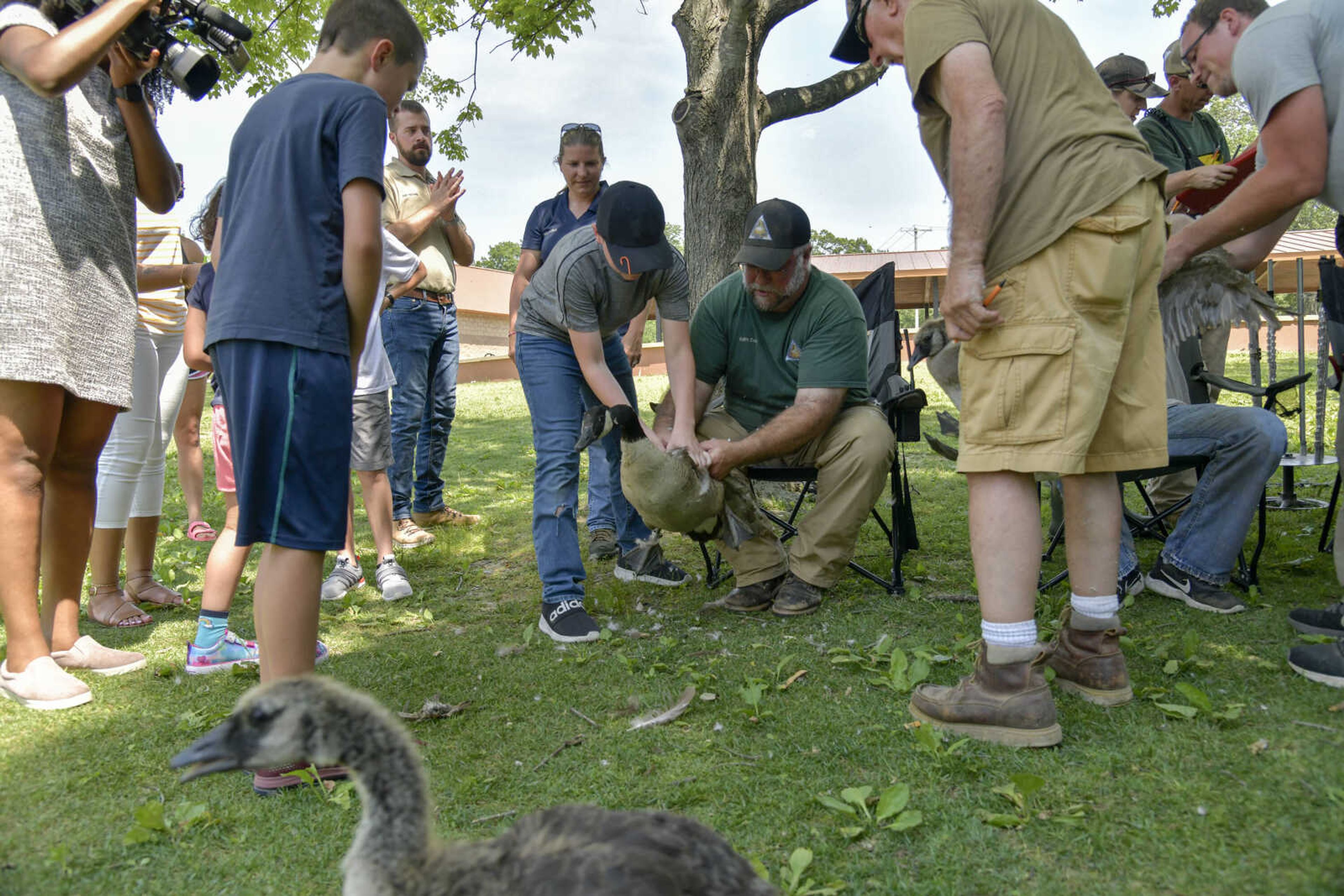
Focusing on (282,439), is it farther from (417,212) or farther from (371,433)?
(417,212)

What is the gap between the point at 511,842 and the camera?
1.86m

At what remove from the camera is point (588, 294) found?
449 centimetres

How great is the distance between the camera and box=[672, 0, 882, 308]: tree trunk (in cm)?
788

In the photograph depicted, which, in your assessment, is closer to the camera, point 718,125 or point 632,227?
point 632,227

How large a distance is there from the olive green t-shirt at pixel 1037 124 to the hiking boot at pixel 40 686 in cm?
391

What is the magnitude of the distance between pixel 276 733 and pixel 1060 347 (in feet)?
8.30

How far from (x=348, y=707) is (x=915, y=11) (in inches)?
109

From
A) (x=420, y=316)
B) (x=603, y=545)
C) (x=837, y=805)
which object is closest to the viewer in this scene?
(x=837, y=805)

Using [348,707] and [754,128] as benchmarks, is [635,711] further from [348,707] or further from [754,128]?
[754,128]

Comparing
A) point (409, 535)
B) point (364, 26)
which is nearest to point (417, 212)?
point (409, 535)

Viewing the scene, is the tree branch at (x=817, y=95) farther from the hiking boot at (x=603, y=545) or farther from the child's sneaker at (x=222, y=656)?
the child's sneaker at (x=222, y=656)

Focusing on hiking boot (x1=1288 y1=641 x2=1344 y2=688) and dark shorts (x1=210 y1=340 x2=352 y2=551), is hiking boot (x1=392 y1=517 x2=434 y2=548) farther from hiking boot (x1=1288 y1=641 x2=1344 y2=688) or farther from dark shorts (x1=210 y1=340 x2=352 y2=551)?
hiking boot (x1=1288 y1=641 x2=1344 y2=688)

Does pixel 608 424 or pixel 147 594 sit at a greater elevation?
pixel 608 424

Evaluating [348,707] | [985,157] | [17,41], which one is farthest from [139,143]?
[985,157]
